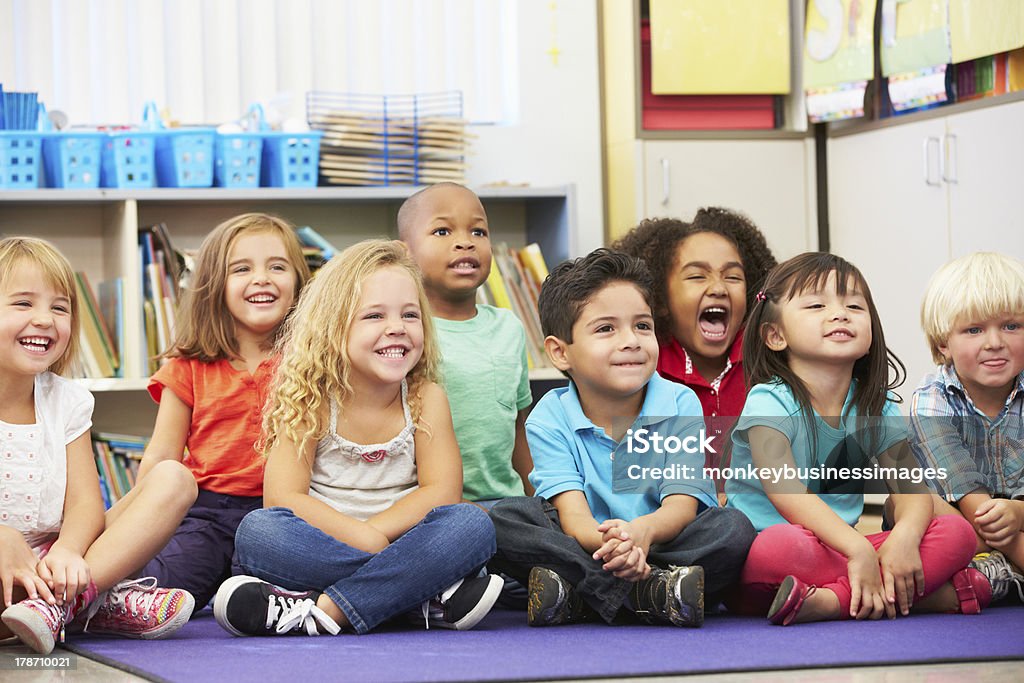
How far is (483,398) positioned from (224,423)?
1.42 ft

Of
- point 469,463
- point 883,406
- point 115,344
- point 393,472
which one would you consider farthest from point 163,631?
point 115,344

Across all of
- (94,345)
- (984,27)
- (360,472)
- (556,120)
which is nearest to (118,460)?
(94,345)

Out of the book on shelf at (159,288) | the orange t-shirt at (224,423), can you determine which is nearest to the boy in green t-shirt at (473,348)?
the orange t-shirt at (224,423)

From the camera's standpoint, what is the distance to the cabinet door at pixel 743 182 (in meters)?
3.19

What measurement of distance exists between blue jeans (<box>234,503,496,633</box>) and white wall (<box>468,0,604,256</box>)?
5.66 ft

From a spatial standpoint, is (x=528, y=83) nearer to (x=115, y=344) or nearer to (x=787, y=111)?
(x=787, y=111)

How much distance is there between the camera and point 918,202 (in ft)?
9.77

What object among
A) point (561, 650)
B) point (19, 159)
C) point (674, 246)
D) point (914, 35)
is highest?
point (914, 35)

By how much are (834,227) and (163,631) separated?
219cm

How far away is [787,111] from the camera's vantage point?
10.8 ft

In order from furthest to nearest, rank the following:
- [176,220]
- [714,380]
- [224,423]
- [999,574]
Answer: [176,220], [714,380], [224,423], [999,574]

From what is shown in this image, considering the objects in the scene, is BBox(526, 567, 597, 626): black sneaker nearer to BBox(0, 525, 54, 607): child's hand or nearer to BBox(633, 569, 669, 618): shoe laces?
BBox(633, 569, 669, 618): shoe laces

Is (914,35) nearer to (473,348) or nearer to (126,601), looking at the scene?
(473,348)

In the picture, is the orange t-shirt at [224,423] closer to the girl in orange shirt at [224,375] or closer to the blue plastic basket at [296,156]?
the girl in orange shirt at [224,375]
